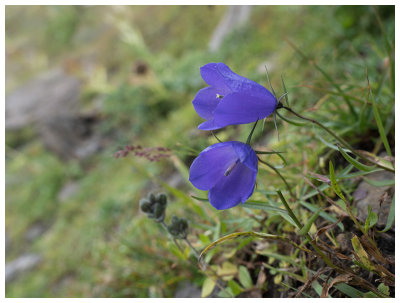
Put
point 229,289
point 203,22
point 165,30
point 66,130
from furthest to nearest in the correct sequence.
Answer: point 165,30
point 203,22
point 66,130
point 229,289

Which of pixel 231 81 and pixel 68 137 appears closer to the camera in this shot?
pixel 231 81

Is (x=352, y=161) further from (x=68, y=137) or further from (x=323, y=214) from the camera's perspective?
(x=68, y=137)

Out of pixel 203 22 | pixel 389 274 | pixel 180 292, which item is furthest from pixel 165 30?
pixel 389 274

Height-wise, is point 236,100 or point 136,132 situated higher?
point 136,132

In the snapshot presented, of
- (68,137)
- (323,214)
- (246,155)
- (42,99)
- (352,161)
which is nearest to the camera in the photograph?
(246,155)

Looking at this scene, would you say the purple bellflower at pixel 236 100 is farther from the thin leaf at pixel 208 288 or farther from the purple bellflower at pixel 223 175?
the thin leaf at pixel 208 288

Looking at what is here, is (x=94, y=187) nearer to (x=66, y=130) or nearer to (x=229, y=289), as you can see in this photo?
(x=66, y=130)

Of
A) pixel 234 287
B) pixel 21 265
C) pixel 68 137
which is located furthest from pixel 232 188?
pixel 68 137

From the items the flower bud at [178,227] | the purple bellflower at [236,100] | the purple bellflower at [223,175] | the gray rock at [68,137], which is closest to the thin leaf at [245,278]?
the flower bud at [178,227]

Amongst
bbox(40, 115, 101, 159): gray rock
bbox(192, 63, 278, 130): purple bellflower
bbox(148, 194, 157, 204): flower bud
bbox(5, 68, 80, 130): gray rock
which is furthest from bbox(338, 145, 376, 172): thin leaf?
bbox(5, 68, 80, 130): gray rock
